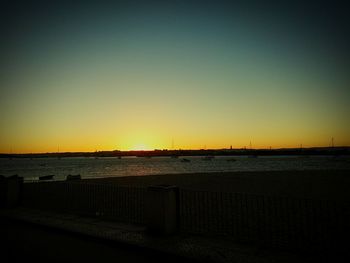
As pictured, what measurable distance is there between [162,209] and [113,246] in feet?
4.71

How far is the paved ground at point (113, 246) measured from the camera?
19.3ft

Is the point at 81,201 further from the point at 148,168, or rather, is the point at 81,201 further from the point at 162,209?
the point at 148,168

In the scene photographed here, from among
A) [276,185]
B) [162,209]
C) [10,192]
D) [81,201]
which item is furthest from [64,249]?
[276,185]

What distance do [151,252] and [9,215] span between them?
6550 mm

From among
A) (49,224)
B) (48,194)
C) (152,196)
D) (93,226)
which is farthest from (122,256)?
(48,194)

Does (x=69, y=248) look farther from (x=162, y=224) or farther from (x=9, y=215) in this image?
(x=9, y=215)

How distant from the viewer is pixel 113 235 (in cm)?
740

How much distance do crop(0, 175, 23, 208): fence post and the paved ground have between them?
3117mm

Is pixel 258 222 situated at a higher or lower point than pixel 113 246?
lower

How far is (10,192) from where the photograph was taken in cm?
1185

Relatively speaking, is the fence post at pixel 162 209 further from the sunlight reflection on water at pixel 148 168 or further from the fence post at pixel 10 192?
the sunlight reflection on water at pixel 148 168

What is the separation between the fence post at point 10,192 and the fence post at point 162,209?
710 cm

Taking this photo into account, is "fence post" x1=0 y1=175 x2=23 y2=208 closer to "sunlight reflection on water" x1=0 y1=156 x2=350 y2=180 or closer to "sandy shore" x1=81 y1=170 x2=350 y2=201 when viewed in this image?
"sandy shore" x1=81 y1=170 x2=350 y2=201

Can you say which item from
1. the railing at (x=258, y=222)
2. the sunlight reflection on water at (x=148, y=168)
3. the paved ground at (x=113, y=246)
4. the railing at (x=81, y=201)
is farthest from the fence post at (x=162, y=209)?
the sunlight reflection on water at (x=148, y=168)
